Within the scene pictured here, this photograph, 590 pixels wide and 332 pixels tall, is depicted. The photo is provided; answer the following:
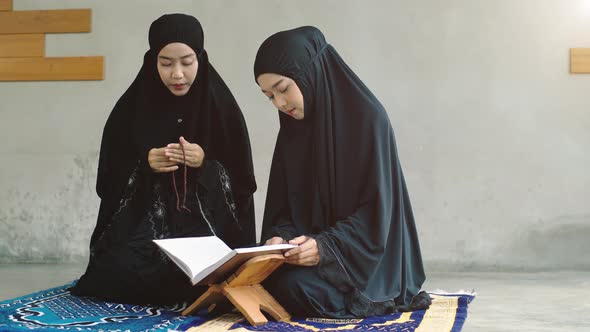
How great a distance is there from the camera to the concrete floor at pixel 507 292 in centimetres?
299

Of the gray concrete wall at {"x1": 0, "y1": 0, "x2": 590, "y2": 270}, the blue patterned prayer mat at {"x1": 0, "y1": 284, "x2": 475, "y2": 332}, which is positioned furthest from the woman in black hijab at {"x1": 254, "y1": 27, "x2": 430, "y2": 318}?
the gray concrete wall at {"x1": 0, "y1": 0, "x2": 590, "y2": 270}

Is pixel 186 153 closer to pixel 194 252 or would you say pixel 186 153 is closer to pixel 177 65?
pixel 177 65

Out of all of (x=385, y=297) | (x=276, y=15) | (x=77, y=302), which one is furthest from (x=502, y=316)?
(x=276, y=15)

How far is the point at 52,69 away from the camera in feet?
18.7

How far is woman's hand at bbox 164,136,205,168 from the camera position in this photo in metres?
3.04

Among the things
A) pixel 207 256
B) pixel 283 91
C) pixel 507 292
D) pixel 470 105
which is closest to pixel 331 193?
pixel 283 91

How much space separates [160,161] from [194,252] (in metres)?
0.61

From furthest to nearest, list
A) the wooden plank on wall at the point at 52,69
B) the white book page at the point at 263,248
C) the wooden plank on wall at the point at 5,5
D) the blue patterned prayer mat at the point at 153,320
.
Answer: the wooden plank on wall at the point at 5,5, the wooden plank on wall at the point at 52,69, the blue patterned prayer mat at the point at 153,320, the white book page at the point at 263,248

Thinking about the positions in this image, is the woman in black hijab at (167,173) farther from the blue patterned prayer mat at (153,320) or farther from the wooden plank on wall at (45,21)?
the wooden plank on wall at (45,21)

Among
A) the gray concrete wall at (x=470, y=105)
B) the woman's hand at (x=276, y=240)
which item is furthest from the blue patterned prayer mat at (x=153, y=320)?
the gray concrete wall at (x=470, y=105)

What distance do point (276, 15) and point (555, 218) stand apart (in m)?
2.47

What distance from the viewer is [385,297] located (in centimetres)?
272

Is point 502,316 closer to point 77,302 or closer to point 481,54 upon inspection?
point 77,302

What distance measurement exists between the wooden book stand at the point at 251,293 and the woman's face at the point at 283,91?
58cm
